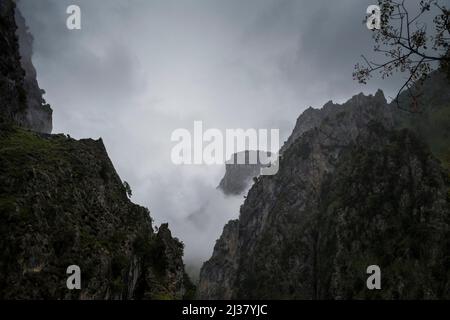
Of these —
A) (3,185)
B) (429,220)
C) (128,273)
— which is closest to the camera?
(3,185)

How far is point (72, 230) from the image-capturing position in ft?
136

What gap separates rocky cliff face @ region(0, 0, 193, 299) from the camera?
116ft

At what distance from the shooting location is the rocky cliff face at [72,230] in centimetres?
3544

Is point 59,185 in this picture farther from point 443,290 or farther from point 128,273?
point 443,290

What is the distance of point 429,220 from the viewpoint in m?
167

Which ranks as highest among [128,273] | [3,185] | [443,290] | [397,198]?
[397,198]

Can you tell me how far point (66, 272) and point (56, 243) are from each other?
3.61 meters

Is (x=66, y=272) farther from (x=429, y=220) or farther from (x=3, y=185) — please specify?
(x=429, y=220)
